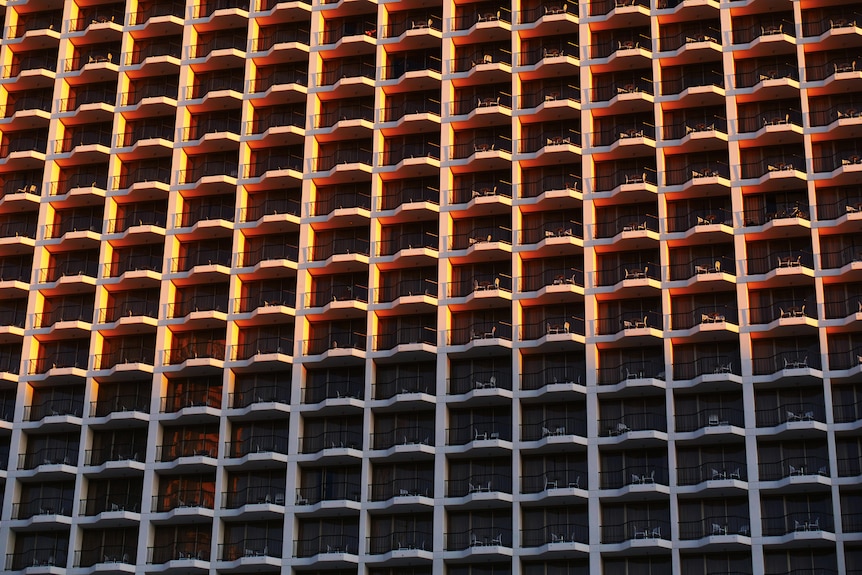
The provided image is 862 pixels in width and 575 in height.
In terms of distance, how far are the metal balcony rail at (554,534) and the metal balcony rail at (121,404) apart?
977 inches

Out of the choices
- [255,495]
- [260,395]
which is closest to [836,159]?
[260,395]

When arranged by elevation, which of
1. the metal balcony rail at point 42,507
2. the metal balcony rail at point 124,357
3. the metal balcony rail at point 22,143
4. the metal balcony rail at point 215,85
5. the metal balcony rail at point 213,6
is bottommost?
the metal balcony rail at point 42,507

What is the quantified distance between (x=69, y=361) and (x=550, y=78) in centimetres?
3540

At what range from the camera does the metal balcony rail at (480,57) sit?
330 ft

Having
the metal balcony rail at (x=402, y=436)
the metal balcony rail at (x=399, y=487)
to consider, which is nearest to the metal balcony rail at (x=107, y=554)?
the metal balcony rail at (x=399, y=487)

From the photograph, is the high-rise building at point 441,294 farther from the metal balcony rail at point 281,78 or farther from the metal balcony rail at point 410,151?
the metal balcony rail at point 281,78

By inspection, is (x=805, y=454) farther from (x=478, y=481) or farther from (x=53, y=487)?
(x=53, y=487)

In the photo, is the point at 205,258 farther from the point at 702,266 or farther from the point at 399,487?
the point at 702,266

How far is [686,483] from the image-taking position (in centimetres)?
8750

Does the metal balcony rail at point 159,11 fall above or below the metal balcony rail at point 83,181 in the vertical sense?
above

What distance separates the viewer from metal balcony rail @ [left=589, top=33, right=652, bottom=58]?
98.9 meters

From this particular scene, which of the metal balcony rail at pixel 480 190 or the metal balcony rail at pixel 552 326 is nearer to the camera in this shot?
the metal balcony rail at pixel 552 326

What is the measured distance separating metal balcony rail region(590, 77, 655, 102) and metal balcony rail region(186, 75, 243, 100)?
78.2ft

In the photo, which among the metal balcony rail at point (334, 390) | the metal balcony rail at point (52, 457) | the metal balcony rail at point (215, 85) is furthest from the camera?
the metal balcony rail at point (215, 85)
